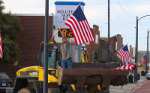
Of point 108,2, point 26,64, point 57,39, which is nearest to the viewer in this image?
point 57,39

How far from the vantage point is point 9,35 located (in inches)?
2362

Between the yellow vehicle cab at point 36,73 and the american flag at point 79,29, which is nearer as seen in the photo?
the yellow vehicle cab at point 36,73

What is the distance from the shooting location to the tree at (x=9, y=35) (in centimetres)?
5728

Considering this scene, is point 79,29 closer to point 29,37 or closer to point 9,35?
point 9,35

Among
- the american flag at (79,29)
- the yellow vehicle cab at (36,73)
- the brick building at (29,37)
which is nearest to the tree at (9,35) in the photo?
the brick building at (29,37)

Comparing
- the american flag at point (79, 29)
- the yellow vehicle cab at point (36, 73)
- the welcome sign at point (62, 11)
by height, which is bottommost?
the yellow vehicle cab at point (36, 73)

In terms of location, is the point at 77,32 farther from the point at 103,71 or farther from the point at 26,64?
the point at 26,64

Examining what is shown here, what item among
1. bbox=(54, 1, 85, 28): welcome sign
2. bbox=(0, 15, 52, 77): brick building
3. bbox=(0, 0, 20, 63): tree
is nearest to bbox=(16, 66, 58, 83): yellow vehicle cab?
bbox=(54, 1, 85, 28): welcome sign

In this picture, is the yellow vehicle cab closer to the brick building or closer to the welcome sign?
the welcome sign

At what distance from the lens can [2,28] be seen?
5762 cm

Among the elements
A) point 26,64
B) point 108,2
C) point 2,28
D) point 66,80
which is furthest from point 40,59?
point 26,64

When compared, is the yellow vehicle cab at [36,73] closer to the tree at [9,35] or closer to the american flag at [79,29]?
the american flag at [79,29]

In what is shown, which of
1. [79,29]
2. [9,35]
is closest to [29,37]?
[9,35]

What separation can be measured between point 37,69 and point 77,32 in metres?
2.44
